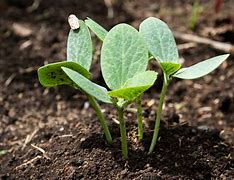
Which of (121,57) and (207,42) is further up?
(121,57)

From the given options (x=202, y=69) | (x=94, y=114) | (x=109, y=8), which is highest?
(x=202, y=69)

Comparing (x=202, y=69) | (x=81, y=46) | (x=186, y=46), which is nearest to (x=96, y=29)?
(x=81, y=46)

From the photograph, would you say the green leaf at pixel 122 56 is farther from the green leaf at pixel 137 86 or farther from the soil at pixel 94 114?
the soil at pixel 94 114

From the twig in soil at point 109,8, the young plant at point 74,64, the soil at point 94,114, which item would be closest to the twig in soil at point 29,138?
the soil at point 94,114

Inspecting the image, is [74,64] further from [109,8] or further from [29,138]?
[109,8]

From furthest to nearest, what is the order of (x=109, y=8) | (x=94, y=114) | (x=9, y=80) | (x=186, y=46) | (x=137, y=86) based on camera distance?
(x=109, y=8) → (x=186, y=46) → (x=9, y=80) → (x=94, y=114) → (x=137, y=86)

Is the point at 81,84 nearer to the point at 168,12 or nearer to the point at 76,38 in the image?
the point at 76,38
